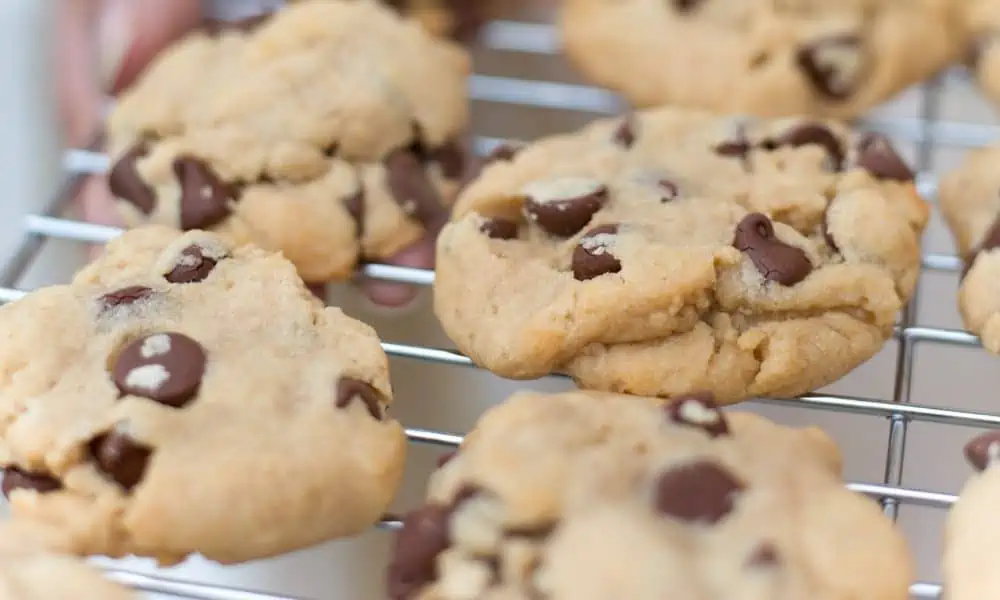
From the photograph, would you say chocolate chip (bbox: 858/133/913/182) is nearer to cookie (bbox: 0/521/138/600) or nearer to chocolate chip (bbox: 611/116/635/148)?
chocolate chip (bbox: 611/116/635/148)

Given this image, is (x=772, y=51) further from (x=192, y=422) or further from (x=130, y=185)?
(x=192, y=422)

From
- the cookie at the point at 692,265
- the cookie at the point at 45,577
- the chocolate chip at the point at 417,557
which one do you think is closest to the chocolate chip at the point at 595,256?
the cookie at the point at 692,265

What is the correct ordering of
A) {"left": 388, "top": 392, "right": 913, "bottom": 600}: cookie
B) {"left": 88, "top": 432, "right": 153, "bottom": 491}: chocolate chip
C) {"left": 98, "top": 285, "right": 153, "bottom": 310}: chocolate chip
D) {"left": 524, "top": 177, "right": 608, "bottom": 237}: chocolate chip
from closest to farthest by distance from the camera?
{"left": 388, "top": 392, "right": 913, "bottom": 600}: cookie, {"left": 88, "top": 432, "right": 153, "bottom": 491}: chocolate chip, {"left": 98, "top": 285, "right": 153, "bottom": 310}: chocolate chip, {"left": 524, "top": 177, "right": 608, "bottom": 237}: chocolate chip

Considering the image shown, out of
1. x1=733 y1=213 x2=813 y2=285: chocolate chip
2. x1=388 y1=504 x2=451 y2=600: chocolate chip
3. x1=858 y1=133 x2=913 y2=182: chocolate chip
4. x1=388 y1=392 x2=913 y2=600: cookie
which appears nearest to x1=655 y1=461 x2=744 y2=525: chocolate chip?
x1=388 y1=392 x2=913 y2=600: cookie

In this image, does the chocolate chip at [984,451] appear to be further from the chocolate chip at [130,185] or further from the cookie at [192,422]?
the chocolate chip at [130,185]

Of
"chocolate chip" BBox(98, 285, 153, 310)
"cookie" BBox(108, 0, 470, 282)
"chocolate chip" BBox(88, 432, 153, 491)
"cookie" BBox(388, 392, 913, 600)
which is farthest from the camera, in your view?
"cookie" BBox(108, 0, 470, 282)

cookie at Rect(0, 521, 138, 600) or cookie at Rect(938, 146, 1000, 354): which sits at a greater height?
cookie at Rect(938, 146, 1000, 354)

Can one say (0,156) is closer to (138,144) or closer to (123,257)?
(138,144)

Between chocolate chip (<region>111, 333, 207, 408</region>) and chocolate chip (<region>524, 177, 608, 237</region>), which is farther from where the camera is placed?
chocolate chip (<region>524, 177, 608, 237</region>)

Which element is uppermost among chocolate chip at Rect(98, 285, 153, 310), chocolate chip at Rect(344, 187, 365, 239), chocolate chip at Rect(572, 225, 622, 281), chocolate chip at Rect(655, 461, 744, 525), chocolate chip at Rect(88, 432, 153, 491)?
chocolate chip at Rect(344, 187, 365, 239)
